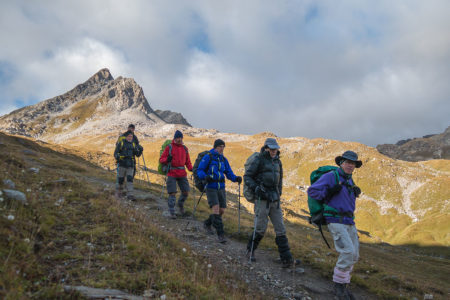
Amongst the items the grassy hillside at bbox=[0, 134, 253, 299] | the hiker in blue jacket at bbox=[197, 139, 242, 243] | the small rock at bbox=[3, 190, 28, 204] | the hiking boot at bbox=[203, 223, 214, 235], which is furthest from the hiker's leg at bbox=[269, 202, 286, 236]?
the small rock at bbox=[3, 190, 28, 204]

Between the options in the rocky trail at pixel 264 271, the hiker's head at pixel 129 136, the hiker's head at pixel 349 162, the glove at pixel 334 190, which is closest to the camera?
the glove at pixel 334 190

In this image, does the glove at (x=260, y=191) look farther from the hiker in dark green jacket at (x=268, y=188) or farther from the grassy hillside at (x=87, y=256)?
the grassy hillside at (x=87, y=256)

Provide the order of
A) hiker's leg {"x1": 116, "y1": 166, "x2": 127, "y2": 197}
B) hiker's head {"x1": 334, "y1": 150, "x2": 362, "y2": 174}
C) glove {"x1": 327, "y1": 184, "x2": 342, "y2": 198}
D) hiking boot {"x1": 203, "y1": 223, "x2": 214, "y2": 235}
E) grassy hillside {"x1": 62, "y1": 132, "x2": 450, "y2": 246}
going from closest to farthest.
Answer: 1. glove {"x1": 327, "y1": 184, "x2": 342, "y2": 198}
2. hiker's head {"x1": 334, "y1": 150, "x2": 362, "y2": 174}
3. hiking boot {"x1": 203, "y1": 223, "x2": 214, "y2": 235}
4. hiker's leg {"x1": 116, "y1": 166, "x2": 127, "y2": 197}
5. grassy hillside {"x1": 62, "y1": 132, "x2": 450, "y2": 246}

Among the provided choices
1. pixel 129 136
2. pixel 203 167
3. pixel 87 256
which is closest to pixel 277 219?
pixel 203 167

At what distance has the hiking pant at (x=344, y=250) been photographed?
6.18 metres

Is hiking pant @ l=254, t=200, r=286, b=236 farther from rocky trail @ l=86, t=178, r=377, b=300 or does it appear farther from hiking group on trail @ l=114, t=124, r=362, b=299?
rocky trail @ l=86, t=178, r=377, b=300

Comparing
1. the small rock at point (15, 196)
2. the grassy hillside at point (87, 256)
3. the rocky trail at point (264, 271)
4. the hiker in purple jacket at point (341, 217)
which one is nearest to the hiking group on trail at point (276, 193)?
the hiker in purple jacket at point (341, 217)

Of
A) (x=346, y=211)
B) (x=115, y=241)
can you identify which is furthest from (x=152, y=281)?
(x=346, y=211)

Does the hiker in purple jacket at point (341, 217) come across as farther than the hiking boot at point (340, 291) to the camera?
No

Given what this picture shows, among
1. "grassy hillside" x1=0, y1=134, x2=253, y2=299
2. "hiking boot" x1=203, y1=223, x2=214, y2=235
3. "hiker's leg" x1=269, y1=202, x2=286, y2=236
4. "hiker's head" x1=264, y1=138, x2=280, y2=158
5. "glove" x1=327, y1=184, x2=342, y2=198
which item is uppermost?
"hiker's head" x1=264, y1=138, x2=280, y2=158

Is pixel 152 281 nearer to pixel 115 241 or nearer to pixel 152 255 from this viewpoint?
pixel 152 255

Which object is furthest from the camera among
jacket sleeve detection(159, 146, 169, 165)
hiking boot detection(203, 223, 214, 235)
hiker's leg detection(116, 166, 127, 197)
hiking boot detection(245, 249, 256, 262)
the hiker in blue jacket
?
hiker's leg detection(116, 166, 127, 197)

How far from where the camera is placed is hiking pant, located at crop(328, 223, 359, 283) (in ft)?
20.3

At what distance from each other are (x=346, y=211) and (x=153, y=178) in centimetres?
2844
